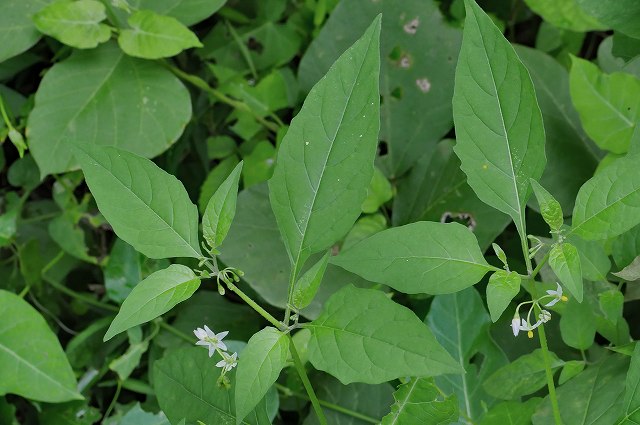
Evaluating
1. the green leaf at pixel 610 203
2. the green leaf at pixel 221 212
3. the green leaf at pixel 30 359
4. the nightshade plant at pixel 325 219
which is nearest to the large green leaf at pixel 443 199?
the nightshade plant at pixel 325 219

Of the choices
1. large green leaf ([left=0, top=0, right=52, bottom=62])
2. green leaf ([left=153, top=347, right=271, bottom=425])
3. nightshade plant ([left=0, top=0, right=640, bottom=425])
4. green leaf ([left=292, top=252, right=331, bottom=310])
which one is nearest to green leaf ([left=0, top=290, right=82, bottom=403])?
nightshade plant ([left=0, top=0, right=640, bottom=425])

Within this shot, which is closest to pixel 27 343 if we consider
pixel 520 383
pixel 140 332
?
pixel 140 332

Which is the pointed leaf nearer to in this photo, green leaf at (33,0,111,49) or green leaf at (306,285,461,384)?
green leaf at (306,285,461,384)

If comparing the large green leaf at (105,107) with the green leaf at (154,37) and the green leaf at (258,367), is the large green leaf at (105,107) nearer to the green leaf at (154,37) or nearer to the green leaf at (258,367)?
the green leaf at (154,37)

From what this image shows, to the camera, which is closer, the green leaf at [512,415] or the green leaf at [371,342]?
the green leaf at [371,342]

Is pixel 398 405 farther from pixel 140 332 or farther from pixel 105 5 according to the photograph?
pixel 105 5

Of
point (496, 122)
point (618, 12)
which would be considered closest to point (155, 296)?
point (496, 122)

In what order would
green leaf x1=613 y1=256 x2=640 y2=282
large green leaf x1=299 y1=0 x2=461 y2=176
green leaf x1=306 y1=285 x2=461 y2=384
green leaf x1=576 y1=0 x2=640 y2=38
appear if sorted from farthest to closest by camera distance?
large green leaf x1=299 y1=0 x2=461 y2=176
green leaf x1=576 y1=0 x2=640 y2=38
green leaf x1=613 y1=256 x2=640 y2=282
green leaf x1=306 y1=285 x2=461 y2=384
